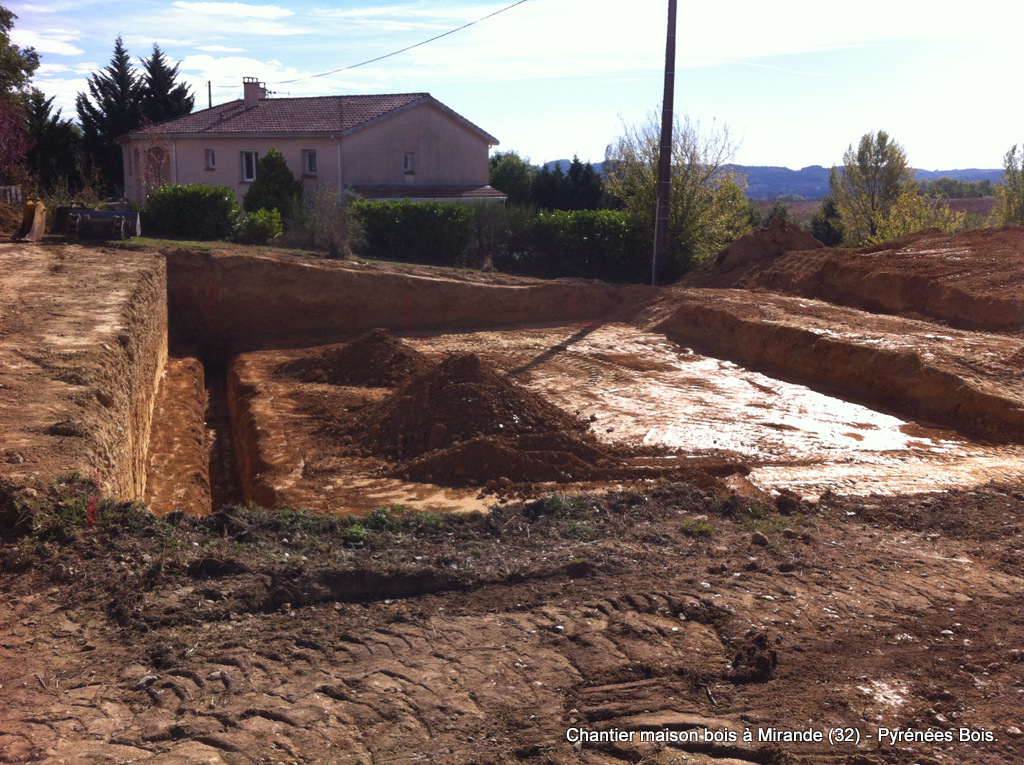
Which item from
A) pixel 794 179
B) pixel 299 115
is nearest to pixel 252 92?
pixel 299 115

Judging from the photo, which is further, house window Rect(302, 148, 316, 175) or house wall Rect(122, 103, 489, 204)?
house window Rect(302, 148, 316, 175)

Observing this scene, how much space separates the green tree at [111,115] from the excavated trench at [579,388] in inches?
817

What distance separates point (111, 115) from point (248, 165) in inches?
403

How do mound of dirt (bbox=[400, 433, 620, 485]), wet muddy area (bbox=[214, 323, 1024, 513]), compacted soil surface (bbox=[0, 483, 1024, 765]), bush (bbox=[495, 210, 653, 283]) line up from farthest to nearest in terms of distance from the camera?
1. bush (bbox=[495, 210, 653, 283])
2. mound of dirt (bbox=[400, 433, 620, 485])
3. wet muddy area (bbox=[214, 323, 1024, 513])
4. compacted soil surface (bbox=[0, 483, 1024, 765])

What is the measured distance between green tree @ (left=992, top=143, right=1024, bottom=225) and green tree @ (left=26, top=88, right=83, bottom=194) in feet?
111


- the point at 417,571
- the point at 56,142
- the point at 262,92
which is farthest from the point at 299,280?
the point at 56,142

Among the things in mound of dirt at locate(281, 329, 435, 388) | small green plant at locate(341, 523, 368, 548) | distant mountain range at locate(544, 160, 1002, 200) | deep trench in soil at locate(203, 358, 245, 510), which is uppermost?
distant mountain range at locate(544, 160, 1002, 200)

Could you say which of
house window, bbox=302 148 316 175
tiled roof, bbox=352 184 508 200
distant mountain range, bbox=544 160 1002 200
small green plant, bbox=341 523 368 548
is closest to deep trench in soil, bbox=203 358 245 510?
small green plant, bbox=341 523 368 548

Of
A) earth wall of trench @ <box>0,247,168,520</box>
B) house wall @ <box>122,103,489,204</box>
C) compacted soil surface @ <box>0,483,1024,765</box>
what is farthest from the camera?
house wall @ <box>122,103,489,204</box>

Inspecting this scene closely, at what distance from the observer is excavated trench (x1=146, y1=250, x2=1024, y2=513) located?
28.5 ft

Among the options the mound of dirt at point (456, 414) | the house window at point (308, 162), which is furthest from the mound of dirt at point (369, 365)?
the house window at point (308, 162)

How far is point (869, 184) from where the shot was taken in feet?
118

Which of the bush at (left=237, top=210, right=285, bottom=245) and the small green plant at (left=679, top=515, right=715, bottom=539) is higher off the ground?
the bush at (left=237, top=210, right=285, bottom=245)

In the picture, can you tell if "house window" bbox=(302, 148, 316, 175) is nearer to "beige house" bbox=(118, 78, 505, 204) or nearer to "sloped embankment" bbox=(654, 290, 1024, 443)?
"beige house" bbox=(118, 78, 505, 204)
